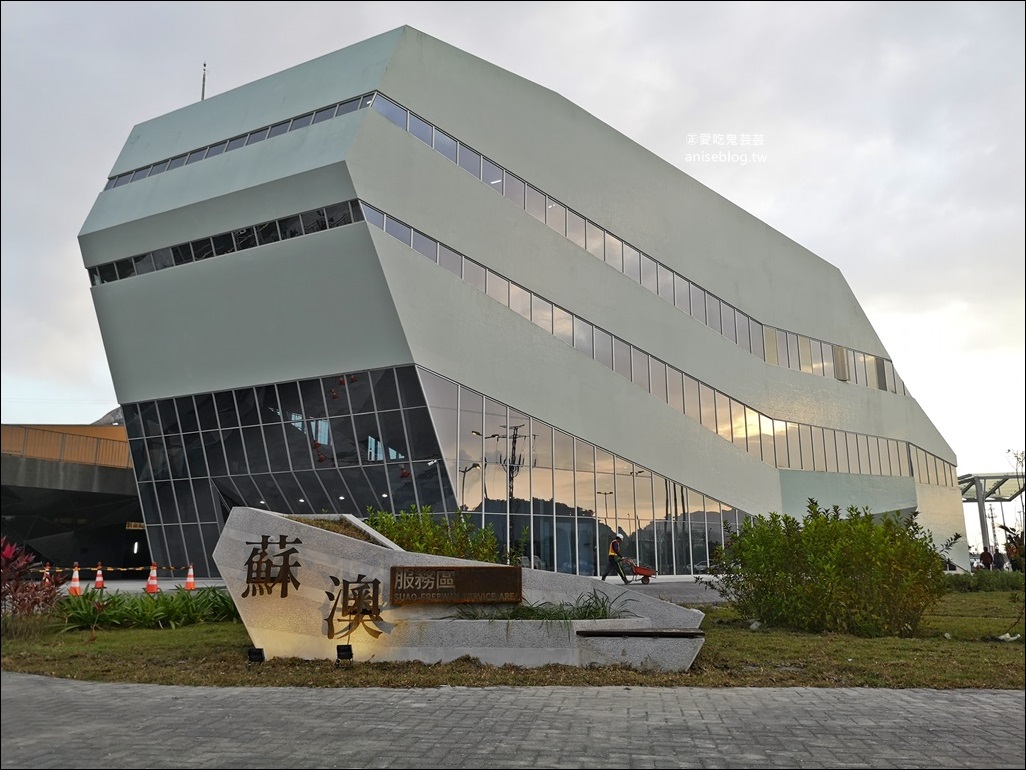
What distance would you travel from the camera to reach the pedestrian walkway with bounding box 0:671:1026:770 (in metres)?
3.92

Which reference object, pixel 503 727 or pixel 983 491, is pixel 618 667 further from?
pixel 983 491

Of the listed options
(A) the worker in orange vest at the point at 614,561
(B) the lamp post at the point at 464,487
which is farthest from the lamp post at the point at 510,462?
(A) the worker in orange vest at the point at 614,561

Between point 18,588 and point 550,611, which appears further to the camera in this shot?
point 550,611

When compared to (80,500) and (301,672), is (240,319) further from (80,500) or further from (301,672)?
(301,672)

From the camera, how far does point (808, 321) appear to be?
42.2 meters

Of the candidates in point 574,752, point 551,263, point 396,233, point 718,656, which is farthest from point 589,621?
→ point 551,263

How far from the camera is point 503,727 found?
7.04 m

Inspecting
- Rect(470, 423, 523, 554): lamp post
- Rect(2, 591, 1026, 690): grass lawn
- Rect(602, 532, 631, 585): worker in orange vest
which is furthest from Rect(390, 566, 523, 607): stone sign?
Rect(470, 423, 523, 554): lamp post

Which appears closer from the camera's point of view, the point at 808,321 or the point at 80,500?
the point at 80,500

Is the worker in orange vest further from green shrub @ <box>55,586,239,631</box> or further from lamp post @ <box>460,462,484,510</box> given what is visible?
green shrub @ <box>55,586,239,631</box>

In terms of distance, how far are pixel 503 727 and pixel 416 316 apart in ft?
64.7

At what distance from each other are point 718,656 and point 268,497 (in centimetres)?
2179

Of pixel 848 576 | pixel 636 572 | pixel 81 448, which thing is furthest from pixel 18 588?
pixel 636 572

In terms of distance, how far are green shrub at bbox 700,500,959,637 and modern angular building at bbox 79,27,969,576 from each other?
12663mm
